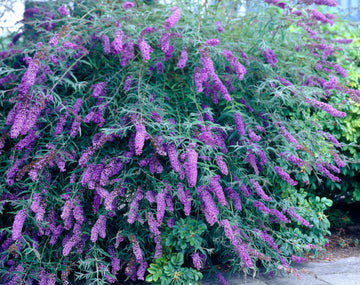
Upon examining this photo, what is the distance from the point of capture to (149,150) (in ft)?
10.6

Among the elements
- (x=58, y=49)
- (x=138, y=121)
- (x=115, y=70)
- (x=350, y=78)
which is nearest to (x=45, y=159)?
(x=138, y=121)

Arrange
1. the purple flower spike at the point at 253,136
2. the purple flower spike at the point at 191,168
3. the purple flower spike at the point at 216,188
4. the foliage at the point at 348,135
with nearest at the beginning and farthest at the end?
the purple flower spike at the point at 191,168 < the purple flower spike at the point at 216,188 < the purple flower spike at the point at 253,136 < the foliage at the point at 348,135

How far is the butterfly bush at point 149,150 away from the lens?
9.43 feet

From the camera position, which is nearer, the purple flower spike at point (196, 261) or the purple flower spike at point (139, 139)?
the purple flower spike at point (139, 139)

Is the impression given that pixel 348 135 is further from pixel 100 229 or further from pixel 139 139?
pixel 100 229

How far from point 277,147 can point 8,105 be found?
258 cm

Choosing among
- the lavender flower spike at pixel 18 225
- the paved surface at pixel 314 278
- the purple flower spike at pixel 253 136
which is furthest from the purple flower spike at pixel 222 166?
the lavender flower spike at pixel 18 225

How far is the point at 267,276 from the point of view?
135 inches

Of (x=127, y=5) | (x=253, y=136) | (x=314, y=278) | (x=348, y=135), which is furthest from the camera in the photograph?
(x=348, y=135)

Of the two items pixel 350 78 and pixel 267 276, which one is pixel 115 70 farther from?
pixel 350 78

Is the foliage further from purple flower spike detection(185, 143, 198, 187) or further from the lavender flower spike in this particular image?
the lavender flower spike

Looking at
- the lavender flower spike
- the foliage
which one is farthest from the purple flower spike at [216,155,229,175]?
the foliage

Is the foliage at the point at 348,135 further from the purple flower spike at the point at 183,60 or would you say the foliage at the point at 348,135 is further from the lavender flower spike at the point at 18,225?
the lavender flower spike at the point at 18,225

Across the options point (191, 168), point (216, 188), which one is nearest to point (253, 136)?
point (216, 188)
